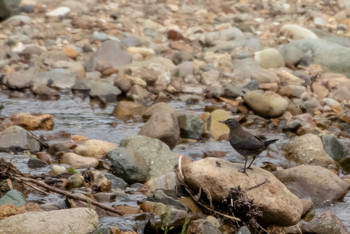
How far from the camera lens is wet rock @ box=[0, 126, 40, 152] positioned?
28.0 ft

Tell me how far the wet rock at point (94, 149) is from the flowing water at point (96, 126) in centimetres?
76

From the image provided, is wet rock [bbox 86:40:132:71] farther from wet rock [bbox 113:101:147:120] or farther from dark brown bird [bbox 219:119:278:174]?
dark brown bird [bbox 219:119:278:174]

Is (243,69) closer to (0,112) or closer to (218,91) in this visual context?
(218,91)

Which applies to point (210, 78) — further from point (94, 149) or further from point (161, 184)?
point (161, 184)

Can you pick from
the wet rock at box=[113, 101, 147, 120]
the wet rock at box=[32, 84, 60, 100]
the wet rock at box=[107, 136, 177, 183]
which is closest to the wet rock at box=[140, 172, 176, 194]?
the wet rock at box=[107, 136, 177, 183]

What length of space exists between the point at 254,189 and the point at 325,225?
77cm

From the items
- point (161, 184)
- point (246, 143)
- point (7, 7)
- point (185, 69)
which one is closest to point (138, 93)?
point (185, 69)

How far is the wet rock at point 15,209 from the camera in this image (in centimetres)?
584

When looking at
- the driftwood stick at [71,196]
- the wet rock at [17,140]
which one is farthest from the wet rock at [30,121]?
the driftwood stick at [71,196]

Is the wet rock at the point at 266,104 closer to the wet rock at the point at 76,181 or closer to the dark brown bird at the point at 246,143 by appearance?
the dark brown bird at the point at 246,143

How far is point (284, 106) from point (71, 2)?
31.7 feet

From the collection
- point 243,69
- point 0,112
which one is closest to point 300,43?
point 243,69

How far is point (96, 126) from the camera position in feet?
35.0

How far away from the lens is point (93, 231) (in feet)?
18.7
